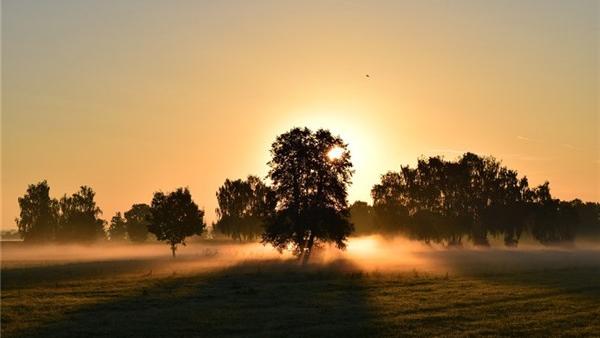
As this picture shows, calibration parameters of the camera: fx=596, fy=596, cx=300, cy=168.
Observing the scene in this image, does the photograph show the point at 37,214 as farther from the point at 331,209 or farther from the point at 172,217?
the point at 331,209

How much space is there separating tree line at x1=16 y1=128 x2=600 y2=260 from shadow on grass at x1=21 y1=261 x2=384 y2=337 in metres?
29.3

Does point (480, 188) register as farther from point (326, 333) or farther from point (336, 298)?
point (326, 333)

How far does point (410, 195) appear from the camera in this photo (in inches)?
4990

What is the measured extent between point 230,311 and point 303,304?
14.9 feet

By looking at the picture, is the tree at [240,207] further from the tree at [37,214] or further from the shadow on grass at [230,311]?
the shadow on grass at [230,311]

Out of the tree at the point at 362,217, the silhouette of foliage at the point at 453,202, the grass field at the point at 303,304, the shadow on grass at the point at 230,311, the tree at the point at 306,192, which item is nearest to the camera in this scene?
the shadow on grass at the point at 230,311

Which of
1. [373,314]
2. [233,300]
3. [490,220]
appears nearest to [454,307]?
[373,314]

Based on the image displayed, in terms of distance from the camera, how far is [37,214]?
14450 centimetres

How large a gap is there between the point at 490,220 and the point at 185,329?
356ft

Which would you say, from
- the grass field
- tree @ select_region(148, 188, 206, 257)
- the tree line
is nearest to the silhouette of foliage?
the tree line

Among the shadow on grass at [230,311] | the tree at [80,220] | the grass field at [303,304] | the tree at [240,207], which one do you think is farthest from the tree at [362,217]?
the shadow on grass at [230,311]

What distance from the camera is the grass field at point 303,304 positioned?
88.0 ft

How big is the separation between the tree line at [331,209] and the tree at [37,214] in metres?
0.24

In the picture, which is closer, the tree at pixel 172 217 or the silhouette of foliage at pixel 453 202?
the tree at pixel 172 217
